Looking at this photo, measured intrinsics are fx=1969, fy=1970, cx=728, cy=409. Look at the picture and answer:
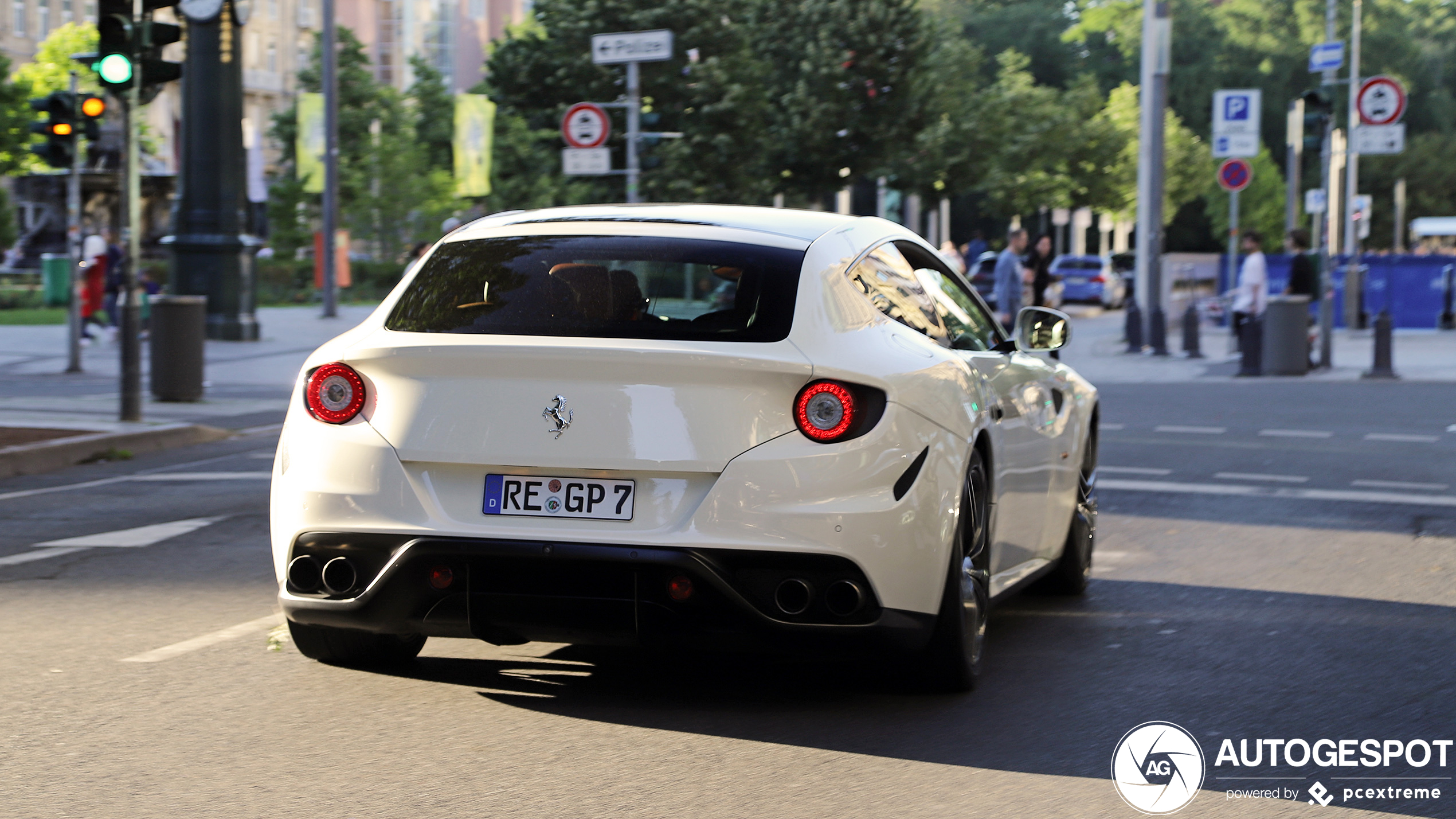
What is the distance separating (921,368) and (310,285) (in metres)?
44.8

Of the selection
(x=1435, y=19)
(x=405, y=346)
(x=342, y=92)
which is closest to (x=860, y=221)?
(x=405, y=346)

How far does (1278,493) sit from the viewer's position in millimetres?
11336

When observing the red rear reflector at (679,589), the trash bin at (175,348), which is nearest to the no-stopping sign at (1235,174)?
the trash bin at (175,348)

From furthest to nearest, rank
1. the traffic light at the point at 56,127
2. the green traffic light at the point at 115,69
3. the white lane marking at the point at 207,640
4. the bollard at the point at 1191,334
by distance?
the bollard at the point at 1191,334 < the traffic light at the point at 56,127 < the green traffic light at the point at 115,69 < the white lane marking at the point at 207,640

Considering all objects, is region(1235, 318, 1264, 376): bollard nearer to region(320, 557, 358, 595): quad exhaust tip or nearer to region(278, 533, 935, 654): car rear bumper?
region(278, 533, 935, 654): car rear bumper

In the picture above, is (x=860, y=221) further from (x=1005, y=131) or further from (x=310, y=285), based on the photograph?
(x=1005, y=131)

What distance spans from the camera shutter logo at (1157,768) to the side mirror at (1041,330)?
2.01 m

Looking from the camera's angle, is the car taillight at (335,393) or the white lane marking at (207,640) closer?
the car taillight at (335,393)

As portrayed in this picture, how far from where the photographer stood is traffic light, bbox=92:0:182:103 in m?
14.6

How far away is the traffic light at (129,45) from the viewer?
14625 millimetres

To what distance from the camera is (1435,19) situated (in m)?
98.1

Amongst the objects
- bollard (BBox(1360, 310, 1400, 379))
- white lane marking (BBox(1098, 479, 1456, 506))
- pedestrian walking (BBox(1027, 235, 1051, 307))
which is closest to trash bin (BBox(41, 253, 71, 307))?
pedestrian walking (BBox(1027, 235, 1051, 307))

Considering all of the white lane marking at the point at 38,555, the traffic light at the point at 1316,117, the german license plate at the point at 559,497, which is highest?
the traffic light at the point at 1316,117

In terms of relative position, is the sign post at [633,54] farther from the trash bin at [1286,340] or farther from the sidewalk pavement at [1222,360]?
the trash bin at [1286,340]
